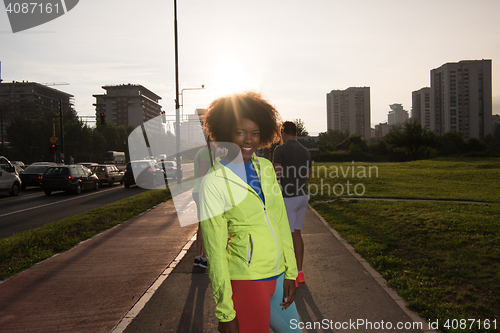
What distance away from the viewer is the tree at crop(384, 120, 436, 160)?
5662 cm

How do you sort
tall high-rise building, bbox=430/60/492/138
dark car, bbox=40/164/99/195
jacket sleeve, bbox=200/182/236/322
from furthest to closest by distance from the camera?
tall high-rise building, bbox=430/60/492/138 < dark car, bbox=40/164/99/195 < jacket sleeve, bbox=200/182/236/322

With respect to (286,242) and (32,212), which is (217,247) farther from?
(32,212)

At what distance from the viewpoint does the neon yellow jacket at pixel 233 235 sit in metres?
1.87

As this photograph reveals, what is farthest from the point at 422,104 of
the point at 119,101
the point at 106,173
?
the point at 106,173

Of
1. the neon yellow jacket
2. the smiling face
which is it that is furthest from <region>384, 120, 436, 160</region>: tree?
the neon yellow jacket

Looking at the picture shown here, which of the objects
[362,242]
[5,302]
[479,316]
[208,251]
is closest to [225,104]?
[208,251]

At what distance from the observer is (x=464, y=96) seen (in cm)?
10612

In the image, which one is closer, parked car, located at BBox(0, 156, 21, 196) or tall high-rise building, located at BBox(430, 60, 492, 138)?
parked car, located at BBox(0, 156, 21, 196)

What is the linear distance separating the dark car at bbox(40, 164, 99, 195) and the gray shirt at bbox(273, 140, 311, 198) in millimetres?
17343

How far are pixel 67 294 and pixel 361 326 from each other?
3.52 meters

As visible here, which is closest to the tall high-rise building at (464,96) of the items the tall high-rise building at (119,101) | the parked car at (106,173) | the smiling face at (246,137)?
the parked car at (106,173)

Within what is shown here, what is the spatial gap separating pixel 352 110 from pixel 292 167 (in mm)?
142936

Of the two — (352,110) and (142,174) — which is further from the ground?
(352,110)

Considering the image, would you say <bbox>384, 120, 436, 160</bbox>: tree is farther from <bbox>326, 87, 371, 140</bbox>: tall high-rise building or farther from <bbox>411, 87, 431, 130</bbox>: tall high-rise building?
<bbox>326, 87, 371, 140</bbox>: tall high-rise building
